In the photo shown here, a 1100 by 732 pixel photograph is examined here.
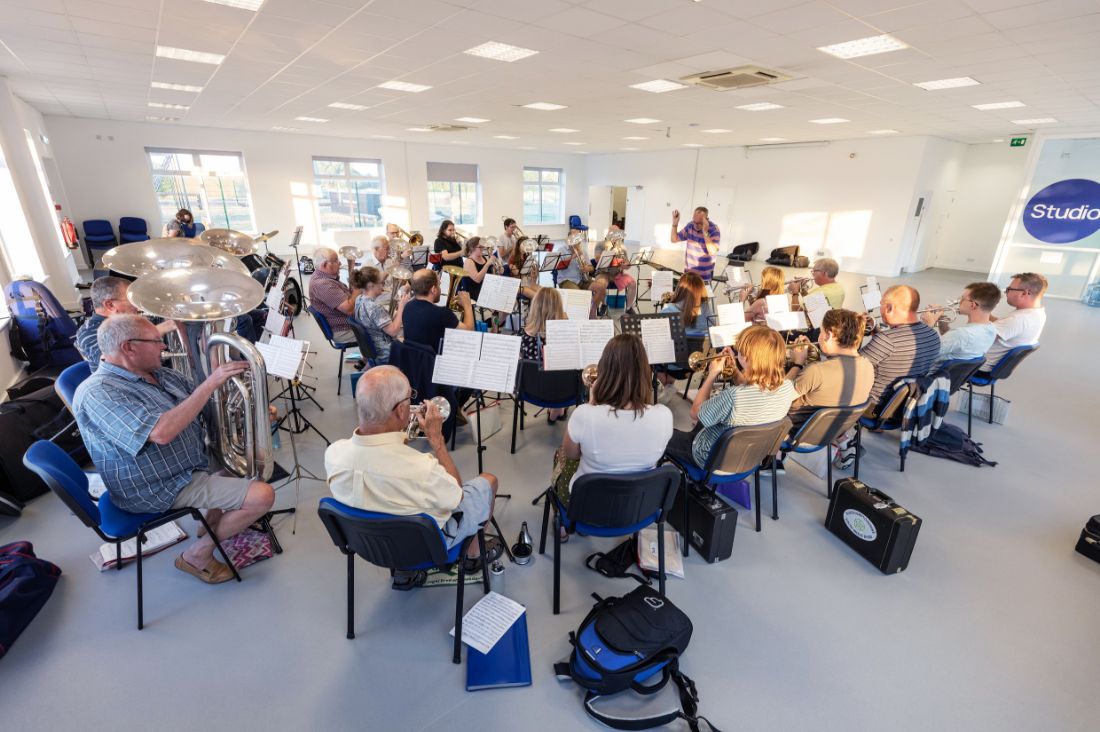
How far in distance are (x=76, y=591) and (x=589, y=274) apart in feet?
22.4

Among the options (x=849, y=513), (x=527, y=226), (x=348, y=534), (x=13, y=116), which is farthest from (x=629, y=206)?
(x=348, y=534)

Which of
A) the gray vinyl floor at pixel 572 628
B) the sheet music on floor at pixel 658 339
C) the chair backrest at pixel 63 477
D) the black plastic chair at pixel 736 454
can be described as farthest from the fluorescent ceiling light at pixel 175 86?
the black plastic chair at pixel 736 454

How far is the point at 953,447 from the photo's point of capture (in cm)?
411

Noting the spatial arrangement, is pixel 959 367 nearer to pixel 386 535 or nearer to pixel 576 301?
pixel 576 301

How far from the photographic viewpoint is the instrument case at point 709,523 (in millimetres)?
2770


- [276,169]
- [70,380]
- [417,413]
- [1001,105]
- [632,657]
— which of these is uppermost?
[1001,105]

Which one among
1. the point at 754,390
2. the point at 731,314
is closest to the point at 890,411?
the point at 731,314

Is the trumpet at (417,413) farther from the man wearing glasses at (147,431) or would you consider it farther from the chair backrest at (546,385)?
the chair backrest at (546,385)

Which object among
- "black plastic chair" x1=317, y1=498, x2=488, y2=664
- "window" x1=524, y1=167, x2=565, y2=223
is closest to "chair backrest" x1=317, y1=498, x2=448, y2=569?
"black plastic chair" x1=317, y1=498, x2=488, y2=664

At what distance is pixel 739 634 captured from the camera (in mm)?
2396

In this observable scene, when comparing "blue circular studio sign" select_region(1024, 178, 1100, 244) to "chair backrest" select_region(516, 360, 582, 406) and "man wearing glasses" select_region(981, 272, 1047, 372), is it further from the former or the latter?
"chair backrest" select_region(516, 360, 582, 406)

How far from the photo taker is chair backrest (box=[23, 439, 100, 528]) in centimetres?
201

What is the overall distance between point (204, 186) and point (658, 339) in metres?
15.0

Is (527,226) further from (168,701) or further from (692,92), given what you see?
(168,701)
